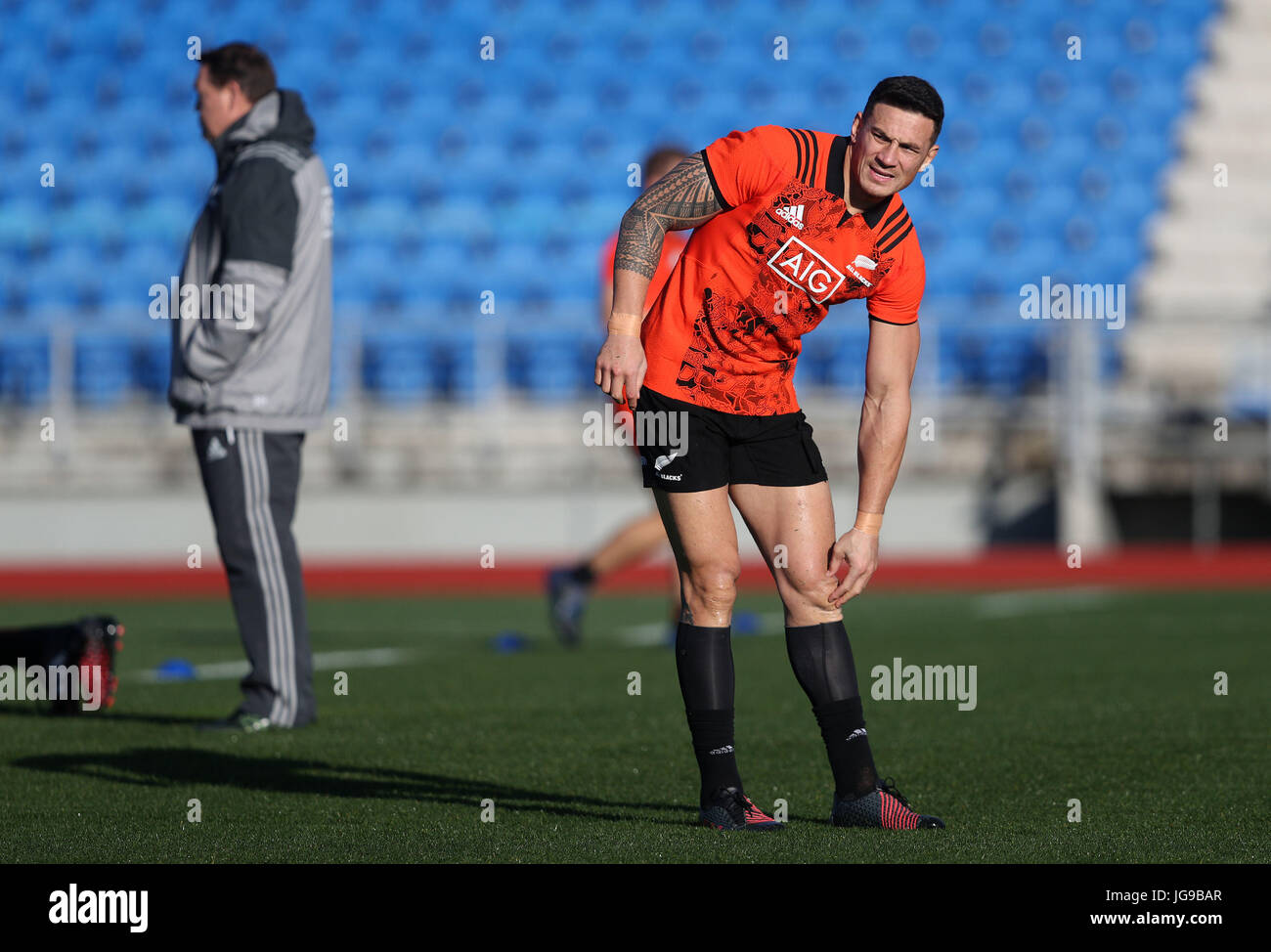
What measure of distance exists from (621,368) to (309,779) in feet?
5.55

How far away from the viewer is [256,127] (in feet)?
19.5

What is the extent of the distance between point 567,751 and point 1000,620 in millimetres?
5212

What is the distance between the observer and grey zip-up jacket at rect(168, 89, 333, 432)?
5.68m

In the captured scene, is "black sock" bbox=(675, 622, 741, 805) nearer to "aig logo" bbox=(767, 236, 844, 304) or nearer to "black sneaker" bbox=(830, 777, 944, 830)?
"black sneaker" bbox=(830, 777, 944, 830)

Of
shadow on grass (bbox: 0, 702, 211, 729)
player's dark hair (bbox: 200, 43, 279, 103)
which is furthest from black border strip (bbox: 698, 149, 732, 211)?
shadow on grass (bbox: 0, 702, 211, 729)

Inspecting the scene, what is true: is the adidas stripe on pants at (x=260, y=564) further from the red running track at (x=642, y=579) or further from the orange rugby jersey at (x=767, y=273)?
the red running track at (x=642, y=579)

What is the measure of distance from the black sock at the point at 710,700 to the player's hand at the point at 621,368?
0.66 meters

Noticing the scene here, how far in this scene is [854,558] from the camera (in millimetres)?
4004

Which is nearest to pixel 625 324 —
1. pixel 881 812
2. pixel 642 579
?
pixel 881 812

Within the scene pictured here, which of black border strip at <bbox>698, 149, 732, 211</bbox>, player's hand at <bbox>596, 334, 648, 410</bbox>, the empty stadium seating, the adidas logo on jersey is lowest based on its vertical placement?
player's hand at <bbox>596, 334, 648, 410</bbox>

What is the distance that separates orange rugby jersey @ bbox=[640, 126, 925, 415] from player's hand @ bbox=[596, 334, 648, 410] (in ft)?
0.96

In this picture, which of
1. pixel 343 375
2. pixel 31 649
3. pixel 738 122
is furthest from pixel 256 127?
pixel 738 122

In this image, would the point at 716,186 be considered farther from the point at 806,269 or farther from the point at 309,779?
the point at 309,779
